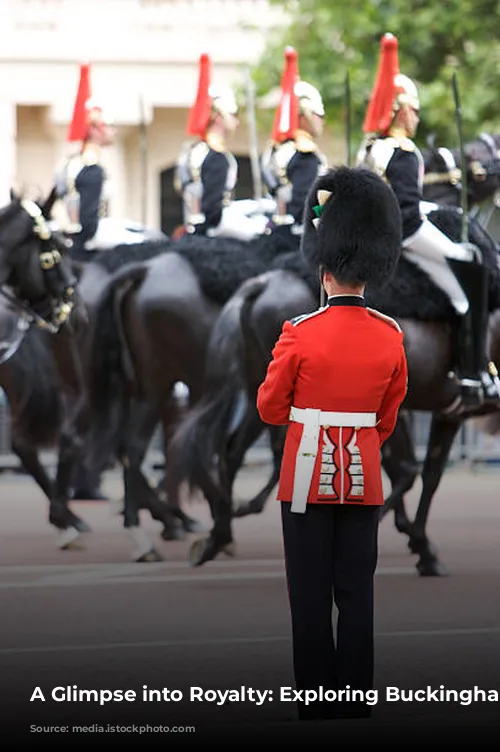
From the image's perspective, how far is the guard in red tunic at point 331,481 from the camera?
650cm

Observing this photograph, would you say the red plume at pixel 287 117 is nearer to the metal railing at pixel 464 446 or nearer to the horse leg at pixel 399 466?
the horse leg at pixel 399 466

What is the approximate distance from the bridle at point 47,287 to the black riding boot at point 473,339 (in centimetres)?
244

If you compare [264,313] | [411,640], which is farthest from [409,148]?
[411,640]

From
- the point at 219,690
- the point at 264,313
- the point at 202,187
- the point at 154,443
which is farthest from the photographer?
the point at 154,443

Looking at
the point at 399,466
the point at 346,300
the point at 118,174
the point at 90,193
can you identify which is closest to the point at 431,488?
the point at 399,466

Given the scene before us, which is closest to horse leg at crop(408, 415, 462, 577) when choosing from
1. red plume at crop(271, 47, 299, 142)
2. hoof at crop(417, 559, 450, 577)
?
hoof at crop(417, 559, 450, 577)

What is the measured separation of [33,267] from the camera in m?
12.3

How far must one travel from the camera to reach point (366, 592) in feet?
21.5

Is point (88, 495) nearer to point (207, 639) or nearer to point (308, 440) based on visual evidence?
point (207, 639)

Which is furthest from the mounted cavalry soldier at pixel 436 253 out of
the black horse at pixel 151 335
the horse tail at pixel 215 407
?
the black horse at pixel 151 335

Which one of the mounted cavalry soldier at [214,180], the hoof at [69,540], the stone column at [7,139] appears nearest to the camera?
the hoof at [69,540]

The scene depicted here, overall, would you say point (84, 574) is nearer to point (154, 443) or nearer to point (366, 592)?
point (366, 592)

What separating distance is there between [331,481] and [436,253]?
16.1 feet

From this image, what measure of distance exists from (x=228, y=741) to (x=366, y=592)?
643 millimetres
